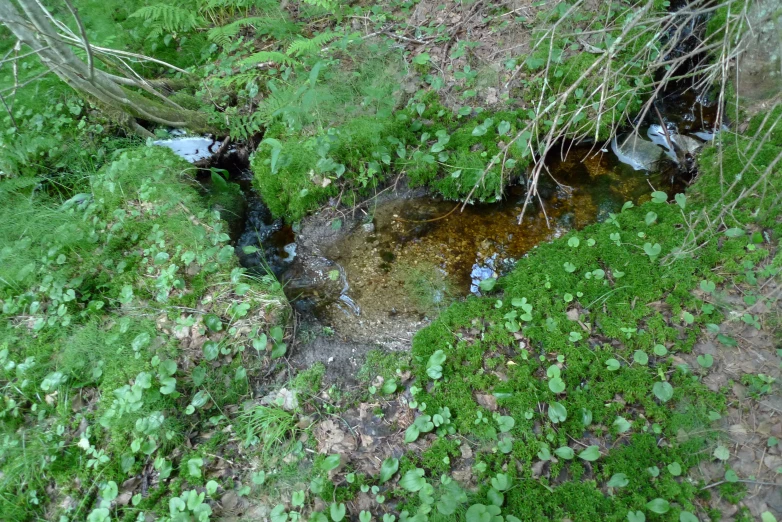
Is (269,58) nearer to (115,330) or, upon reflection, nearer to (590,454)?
(115,330)

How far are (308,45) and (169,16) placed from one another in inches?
84.5

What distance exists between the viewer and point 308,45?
5.08 m

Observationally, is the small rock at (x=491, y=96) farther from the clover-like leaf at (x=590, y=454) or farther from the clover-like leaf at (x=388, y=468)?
the clover-like leaf at (x=388, y=468)

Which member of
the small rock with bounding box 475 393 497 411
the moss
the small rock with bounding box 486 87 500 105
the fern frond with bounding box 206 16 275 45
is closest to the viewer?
the small rock with bounding box 475 393 497 411

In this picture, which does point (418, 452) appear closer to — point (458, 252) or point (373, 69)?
point (458, 252)

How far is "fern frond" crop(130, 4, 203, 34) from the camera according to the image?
5.67 metres

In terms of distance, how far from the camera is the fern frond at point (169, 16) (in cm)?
567

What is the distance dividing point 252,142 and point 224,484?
12.9 feet

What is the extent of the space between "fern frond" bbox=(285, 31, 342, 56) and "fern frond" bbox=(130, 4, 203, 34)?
1636mm

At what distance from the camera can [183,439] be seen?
9.68 ft

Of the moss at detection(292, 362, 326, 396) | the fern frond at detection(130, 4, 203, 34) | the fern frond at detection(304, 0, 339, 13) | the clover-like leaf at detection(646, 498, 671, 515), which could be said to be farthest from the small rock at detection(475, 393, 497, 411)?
the fern frond at detection(130, 4, 203, 34)

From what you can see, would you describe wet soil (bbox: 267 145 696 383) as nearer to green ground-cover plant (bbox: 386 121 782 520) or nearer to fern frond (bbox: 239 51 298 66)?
green ground-cover plant (bbox: 386 121 782 520)

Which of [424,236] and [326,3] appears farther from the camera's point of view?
[326,3]

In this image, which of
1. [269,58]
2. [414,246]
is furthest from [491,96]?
[269,58]
